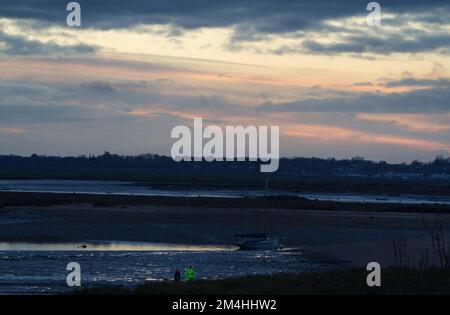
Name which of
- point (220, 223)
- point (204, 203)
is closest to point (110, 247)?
point (220, 223)

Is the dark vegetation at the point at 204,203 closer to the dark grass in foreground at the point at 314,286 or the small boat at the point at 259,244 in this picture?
the small boat at the point at 259,244

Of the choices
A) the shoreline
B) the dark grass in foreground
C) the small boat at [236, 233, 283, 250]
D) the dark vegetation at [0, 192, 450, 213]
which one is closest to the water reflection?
the small boat at [236, 233, 283, 250]

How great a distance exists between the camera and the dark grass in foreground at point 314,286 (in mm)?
18016

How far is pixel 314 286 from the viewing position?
19.1 metres

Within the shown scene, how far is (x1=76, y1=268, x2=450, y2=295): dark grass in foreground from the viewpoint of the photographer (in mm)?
18016

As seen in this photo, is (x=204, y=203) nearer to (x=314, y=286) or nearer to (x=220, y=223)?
(x=220, y=223)

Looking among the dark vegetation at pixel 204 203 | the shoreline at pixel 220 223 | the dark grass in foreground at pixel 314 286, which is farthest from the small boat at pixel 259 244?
the dark vegetation at pixel 204 203

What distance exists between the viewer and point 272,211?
61.8 meters

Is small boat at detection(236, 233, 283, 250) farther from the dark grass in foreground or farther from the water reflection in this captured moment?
the dark grass in foreground

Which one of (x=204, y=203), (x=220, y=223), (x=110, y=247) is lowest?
(x=110, y=247)

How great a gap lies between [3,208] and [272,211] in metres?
20.7

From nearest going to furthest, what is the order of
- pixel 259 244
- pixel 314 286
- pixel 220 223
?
pixel 314 286
pixel 259 244
pixel 220 223
